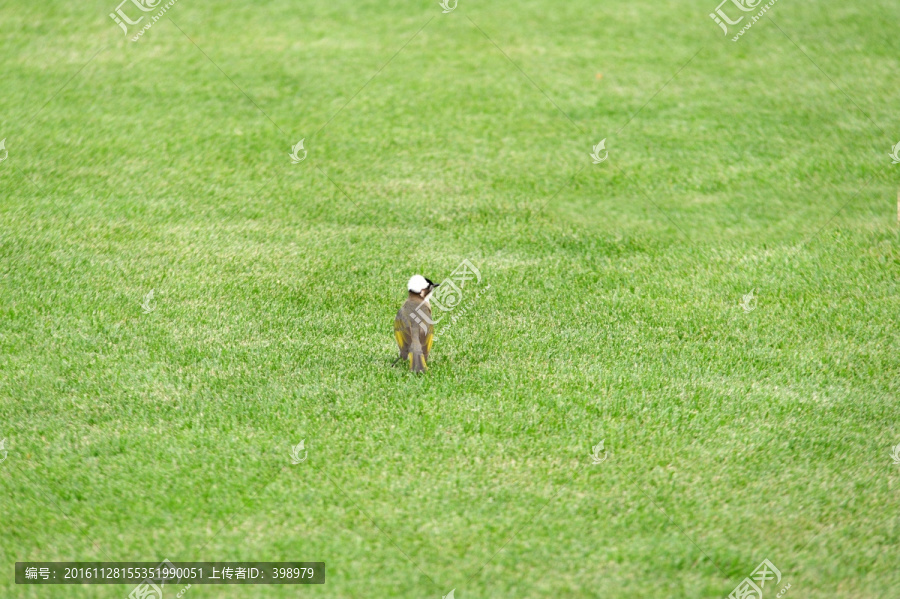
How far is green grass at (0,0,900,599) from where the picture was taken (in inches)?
172

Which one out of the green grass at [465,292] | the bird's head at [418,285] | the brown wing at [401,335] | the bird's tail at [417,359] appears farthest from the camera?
the bird's tail at [417,359]

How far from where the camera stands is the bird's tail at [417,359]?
17.6ft

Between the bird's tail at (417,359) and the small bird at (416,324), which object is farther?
the bird's tail at (417,359)

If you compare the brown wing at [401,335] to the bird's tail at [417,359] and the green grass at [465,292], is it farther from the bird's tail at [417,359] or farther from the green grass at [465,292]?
the green grass at [465,292]

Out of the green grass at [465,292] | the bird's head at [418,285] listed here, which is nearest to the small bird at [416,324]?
the bird's head at [418,285]

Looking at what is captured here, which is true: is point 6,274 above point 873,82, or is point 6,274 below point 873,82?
below

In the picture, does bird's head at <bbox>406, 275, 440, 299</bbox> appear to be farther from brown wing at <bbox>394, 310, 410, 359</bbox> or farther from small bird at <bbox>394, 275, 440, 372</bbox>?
brown wing at <bbox>394, 310, 410, 359</bbox>

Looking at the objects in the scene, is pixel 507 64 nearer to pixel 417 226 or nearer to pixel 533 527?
pixel 417 226

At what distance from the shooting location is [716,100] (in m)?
9.57

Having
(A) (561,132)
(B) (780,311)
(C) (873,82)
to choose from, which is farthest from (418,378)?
(C) (873,82)

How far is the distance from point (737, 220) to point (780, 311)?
1.55 m

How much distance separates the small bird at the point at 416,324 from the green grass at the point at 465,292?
20 centimetres

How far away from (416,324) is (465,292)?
1.53 meters

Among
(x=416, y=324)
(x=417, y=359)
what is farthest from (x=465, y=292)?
(x=416, y=324)
